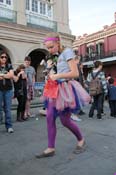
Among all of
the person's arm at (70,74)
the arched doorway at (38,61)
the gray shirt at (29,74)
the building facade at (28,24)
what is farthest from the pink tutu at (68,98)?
the arched doorway at (38,61)

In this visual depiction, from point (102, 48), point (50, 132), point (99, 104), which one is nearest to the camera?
point (50, 132)

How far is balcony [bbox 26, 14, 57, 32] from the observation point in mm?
16953

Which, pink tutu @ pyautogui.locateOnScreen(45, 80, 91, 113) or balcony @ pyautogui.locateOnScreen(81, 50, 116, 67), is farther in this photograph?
balcony @ pyautogui.locateOnScreen(81, 50, 116, 67)

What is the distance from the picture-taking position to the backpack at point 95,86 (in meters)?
7.16

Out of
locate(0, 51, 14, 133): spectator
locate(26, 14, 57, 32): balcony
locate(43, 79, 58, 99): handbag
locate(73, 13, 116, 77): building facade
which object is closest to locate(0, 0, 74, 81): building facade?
locate(26, 14, 57, 32): balcony

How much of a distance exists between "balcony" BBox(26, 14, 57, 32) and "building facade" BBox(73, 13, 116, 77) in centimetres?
1118

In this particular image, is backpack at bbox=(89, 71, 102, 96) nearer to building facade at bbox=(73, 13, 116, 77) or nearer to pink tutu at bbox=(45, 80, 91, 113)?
pink tutu at bbox=(45, 80, 91, 113)

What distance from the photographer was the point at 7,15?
623 inches

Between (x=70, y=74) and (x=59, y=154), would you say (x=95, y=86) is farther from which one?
(x=70, y=74)

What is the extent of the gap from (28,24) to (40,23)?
3.47 ft

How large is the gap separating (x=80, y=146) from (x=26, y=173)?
108cm

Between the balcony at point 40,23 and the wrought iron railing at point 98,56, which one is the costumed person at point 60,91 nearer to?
Answer: the balcony at point 40,23

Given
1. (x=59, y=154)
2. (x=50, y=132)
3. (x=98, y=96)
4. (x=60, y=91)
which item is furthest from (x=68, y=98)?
(x=98, y=96)

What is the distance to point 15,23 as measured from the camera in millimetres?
15781
